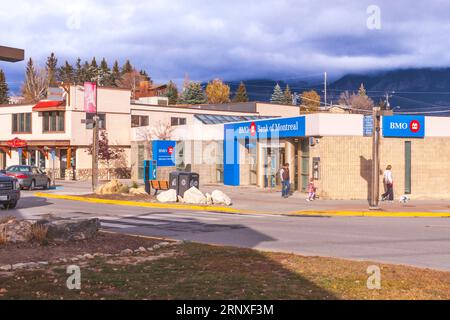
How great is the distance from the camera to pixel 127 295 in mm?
7371

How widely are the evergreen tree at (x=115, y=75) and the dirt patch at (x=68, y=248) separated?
406 ft

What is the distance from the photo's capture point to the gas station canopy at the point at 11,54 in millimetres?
9883

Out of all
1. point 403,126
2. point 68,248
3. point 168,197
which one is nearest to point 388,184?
point 403,126

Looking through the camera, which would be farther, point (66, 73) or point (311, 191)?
point (66, 73)

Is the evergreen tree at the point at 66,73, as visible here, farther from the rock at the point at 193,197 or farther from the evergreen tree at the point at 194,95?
the rock at the point at 193,197

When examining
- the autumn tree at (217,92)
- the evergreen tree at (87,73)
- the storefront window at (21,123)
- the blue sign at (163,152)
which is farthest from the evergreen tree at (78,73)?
the blue sign at (163,152)

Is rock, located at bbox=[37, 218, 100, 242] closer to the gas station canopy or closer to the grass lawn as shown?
the grass lawn

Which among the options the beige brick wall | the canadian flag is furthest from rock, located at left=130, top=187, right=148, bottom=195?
the canadian flag

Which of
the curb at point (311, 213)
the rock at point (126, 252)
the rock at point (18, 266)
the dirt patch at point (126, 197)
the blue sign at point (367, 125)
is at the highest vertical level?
the blue sign at point (367, 125)

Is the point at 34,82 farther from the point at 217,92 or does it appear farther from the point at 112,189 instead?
the point at 112,189

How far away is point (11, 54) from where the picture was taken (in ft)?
32.7

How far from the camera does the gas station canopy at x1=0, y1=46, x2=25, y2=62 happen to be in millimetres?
9883

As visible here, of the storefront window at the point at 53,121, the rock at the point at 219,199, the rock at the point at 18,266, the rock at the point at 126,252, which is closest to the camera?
the rock at the point at 18,266

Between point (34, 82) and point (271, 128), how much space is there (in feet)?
318
